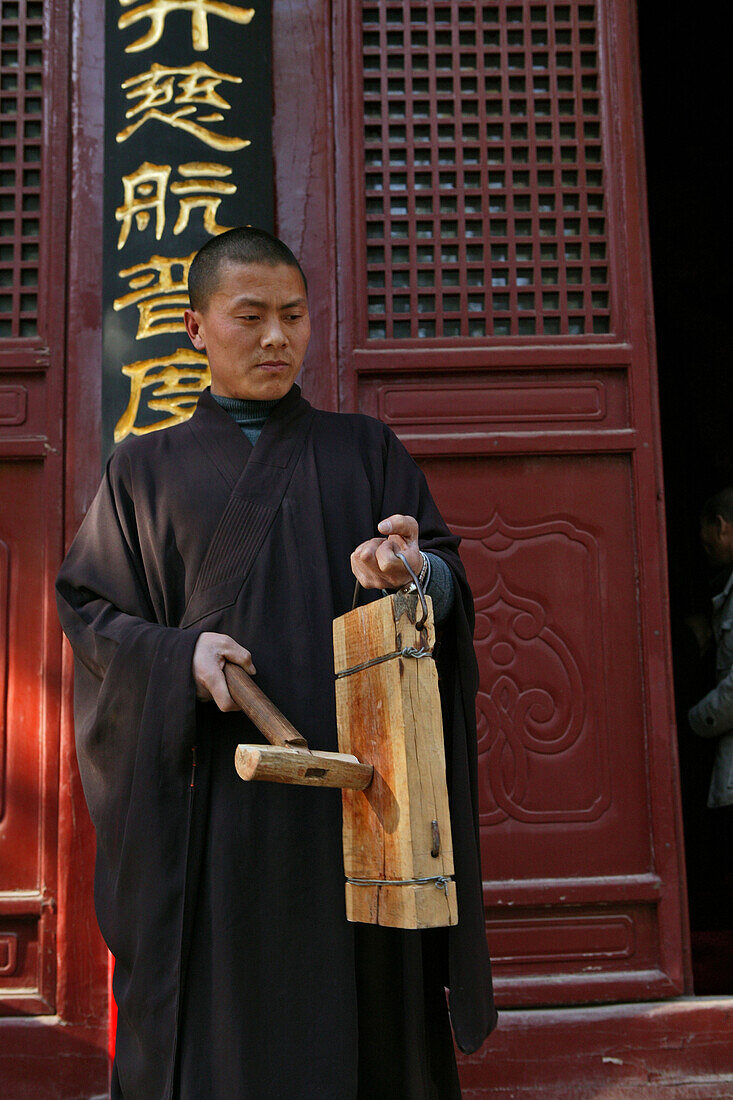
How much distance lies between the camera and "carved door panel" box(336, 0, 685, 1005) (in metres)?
2.95

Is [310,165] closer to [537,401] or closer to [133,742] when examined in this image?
[537,401]

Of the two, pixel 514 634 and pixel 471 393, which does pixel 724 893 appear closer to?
pixel 514 634

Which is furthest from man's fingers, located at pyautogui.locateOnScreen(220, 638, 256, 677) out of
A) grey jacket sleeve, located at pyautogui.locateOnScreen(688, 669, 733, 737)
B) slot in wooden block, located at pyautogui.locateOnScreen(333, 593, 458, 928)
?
grey jacket sleeve, located at pyautogui.locateOnScreen(688, 669, 733, 737)

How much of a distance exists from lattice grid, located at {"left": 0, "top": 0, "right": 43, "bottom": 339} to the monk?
140cm

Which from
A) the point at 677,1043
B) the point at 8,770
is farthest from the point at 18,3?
the point at 677,1043

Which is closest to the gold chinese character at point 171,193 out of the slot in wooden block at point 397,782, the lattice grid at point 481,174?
the lattice grid at point 481,174

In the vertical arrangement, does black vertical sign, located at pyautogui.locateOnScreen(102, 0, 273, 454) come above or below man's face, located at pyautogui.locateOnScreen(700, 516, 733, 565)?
above

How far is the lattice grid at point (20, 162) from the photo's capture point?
3.21 meters

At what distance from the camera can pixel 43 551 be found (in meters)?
3.07

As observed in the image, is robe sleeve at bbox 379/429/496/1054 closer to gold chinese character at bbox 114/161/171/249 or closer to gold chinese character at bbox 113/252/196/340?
gold chinese character at bbox 113/252/196/340

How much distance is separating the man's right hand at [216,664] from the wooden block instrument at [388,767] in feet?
0.28

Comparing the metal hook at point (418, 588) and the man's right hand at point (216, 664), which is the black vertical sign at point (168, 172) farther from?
the metal hook at point (418, 588)

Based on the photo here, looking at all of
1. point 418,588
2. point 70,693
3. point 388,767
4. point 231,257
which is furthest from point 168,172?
point 388,767

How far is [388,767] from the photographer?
59.7 inches
